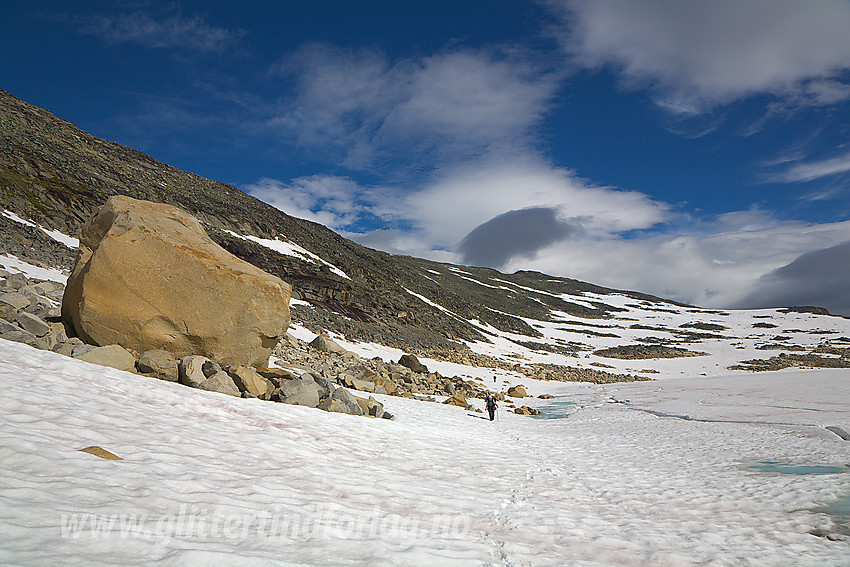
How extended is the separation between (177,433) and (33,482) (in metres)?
2.66

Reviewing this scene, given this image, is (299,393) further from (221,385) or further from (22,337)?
(22,337)

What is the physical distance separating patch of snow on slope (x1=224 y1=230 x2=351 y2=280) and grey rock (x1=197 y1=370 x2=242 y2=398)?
43430 mm

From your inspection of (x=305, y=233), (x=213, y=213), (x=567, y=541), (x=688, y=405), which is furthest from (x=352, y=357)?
(x=305, y=233)

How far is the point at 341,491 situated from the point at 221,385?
200 inches

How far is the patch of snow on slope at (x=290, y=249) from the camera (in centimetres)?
5181

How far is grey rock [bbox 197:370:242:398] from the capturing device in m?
9.43

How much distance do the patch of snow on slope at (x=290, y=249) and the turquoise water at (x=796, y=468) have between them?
47.0 metres

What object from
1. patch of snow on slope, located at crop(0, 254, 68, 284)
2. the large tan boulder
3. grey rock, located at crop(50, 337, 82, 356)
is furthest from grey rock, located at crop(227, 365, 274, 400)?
patch of snow on slope, located at crop(0, 254, 68, 284)

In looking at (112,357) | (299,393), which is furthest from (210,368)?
(299,393)

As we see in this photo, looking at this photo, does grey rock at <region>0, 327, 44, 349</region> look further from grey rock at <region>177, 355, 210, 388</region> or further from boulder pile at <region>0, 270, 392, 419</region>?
grey rock at <region>177, 355, 210, 388</region>

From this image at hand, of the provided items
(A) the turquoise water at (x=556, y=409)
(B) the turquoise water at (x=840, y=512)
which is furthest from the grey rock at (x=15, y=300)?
(A) the turquoise water at (x=556, y=409)

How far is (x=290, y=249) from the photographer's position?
180 ft

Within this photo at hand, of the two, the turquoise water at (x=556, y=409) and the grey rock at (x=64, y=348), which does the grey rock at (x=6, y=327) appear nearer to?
the grey rock at (x=64, y=348)

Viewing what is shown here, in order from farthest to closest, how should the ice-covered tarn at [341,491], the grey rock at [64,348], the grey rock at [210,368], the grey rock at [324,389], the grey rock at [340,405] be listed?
1. the grey rock at [324,389]
2. the grey rock at [340,405]
3. the grey rock at [210,368]
4. the grey rock at [64,348]
5. the ice-covered tarn at [341,491]
